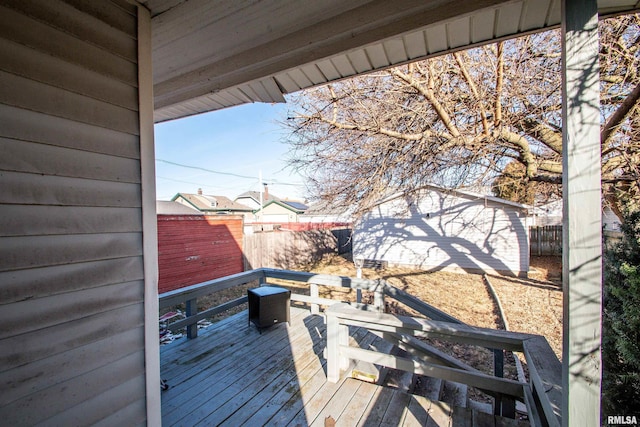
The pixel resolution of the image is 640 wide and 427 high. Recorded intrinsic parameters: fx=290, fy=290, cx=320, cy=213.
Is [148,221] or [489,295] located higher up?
[148,221]

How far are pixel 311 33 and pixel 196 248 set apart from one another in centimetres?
796

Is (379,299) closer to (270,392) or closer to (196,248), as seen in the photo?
(270,392)

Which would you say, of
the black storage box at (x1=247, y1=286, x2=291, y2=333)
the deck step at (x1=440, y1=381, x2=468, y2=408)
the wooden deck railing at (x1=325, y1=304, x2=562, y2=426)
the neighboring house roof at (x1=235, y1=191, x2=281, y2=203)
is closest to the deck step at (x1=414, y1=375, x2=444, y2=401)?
the deck step at (x1=440, y1=381, x2=468, y2=408)

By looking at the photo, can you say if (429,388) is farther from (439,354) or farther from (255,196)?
(255,196)

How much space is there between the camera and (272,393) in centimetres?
247

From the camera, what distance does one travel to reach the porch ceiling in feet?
4.49

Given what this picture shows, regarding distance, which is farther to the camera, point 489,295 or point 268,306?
point 489,295

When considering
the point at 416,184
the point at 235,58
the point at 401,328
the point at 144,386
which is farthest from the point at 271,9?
the point at 416,184

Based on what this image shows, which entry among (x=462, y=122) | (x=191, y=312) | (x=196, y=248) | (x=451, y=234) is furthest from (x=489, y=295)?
(x=196, y=248)

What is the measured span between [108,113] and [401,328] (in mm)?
2327

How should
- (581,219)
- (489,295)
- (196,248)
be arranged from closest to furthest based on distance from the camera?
(581,219), (489,295), (196,248)

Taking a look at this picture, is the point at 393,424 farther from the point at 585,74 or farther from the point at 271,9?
the point at 271,9

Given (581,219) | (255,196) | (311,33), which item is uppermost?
(255,196)

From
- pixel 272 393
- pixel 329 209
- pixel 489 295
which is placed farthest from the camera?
pixel 489 295
